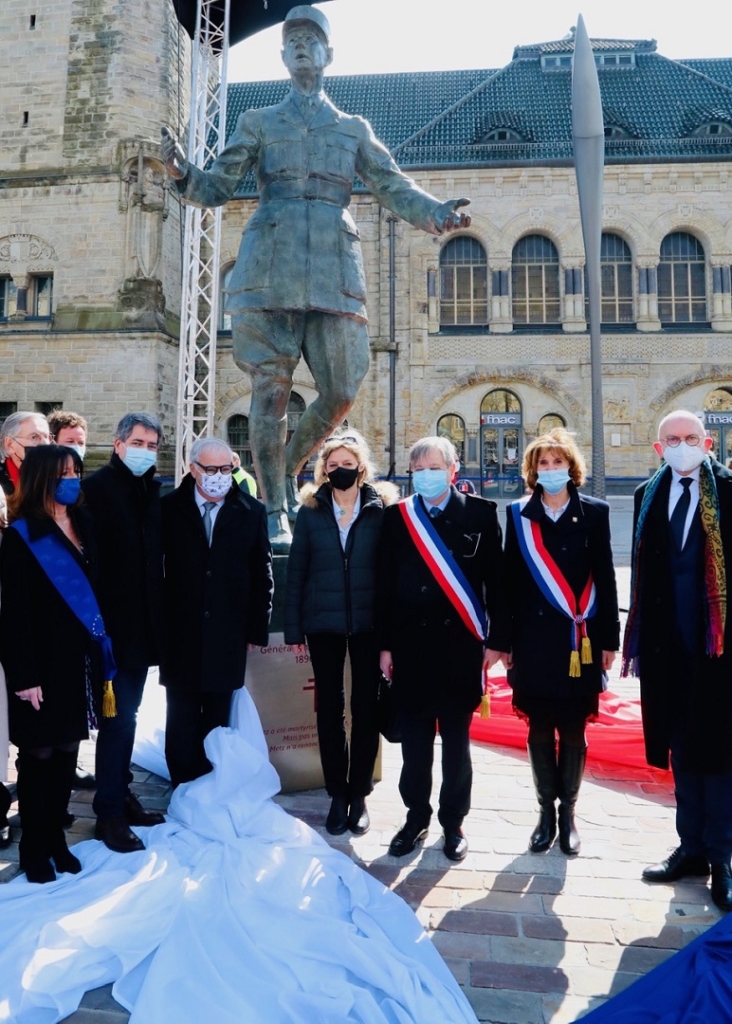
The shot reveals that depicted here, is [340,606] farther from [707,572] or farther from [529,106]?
[529,106]

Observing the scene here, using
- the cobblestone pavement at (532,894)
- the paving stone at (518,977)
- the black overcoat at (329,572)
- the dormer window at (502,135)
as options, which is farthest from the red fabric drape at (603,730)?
the dormer window at (502,135)

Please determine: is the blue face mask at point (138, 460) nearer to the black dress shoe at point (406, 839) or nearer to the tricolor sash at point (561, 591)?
the tricolor sash at point (561, 591)

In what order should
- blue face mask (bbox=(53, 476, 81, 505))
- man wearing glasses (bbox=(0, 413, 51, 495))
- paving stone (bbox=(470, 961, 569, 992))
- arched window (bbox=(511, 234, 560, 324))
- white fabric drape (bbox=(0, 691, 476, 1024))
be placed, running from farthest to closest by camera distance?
arched window (bbox=(511, 234, 560, 324))
man wearing glasses (bbox=(0, 413, 51, 495))
blue face mask (bbox=(53, 476, 81, 505))
paving stone (bbox=(470, 961, 569, 992))
white fabric drape (bbox=(0, 691, 476, 1024))

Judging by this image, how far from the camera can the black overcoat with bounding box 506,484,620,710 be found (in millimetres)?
3201

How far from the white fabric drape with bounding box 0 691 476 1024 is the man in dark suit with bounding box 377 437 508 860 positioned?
570 mm

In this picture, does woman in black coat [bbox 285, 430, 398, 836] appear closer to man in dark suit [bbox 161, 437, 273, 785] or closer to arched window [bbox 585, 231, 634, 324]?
man in dark suit [bbox 161, 437, 273, 785]

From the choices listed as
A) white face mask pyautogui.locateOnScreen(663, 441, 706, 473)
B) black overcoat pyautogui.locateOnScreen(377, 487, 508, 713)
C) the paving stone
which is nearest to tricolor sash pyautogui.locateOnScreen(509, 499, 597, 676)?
black overcoat pyautogui.locateOnScreen(377, 487, 508, 713)

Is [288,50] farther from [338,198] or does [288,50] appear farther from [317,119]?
[338,198]

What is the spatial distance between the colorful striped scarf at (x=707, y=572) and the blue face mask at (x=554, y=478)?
37 centimetres

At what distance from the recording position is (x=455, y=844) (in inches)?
126

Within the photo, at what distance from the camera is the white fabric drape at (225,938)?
209 cm

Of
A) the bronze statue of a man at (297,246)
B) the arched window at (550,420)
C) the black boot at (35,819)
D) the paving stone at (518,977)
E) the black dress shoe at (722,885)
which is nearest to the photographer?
the paving stone at (518,977)

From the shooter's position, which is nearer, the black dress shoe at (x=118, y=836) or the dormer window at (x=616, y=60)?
the black dress shoe at (x=118, y=836)

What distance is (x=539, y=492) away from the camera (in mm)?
3330
